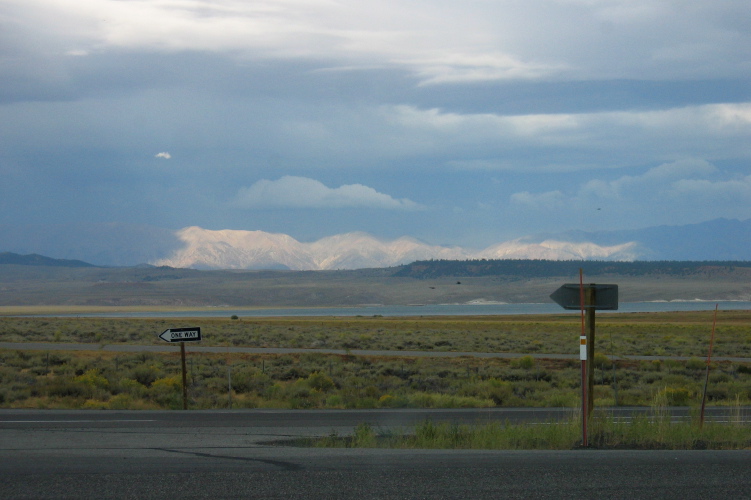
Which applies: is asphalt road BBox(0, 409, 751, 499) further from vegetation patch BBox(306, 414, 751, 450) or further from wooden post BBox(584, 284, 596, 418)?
wooden post BBox(584, 284, 596, 418)

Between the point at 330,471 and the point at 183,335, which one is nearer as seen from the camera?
the point at 330,471

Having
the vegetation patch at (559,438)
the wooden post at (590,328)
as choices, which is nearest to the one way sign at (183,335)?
the vegetation patch at (559,438)

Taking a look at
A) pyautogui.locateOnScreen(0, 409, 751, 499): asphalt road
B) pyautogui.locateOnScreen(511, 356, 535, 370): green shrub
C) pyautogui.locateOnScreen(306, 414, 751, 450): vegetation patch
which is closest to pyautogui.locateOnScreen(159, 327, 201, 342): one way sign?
pyautogui.locateOnScreen(0, 409, 751, 499): asphalt road

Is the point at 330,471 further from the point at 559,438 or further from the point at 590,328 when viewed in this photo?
the point at 590,328

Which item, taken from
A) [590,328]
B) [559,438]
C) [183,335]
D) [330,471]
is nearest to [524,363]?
[183,335]

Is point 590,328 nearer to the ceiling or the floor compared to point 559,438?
nearer to the ceiling

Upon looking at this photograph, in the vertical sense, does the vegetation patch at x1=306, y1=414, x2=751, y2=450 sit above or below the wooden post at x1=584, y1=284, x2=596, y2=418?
below

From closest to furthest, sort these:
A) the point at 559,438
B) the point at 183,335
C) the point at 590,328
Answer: the point at 559,438 < the point at 590,328 < the point at 183,335

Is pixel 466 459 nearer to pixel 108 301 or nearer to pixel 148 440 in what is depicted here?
pixel 148 440

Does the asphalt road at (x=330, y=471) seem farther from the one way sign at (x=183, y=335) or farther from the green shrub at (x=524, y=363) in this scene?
the green shrub at (x=524, y=363)

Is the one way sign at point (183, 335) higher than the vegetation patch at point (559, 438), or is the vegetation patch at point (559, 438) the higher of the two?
the one way sign at point (183, 335)

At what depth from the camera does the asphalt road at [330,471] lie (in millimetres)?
8539

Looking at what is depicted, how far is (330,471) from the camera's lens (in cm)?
958

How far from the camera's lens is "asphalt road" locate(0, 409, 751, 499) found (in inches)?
336
